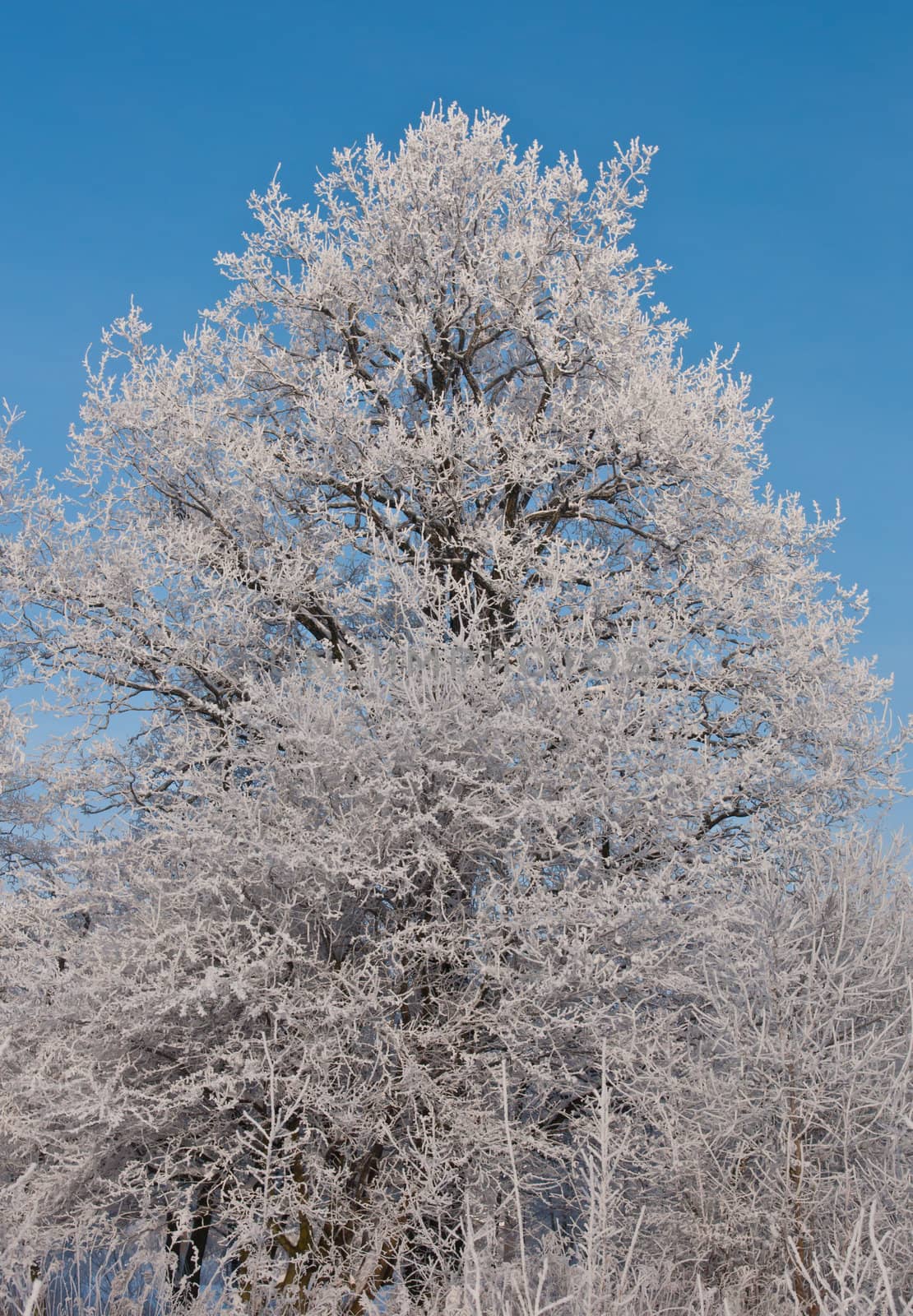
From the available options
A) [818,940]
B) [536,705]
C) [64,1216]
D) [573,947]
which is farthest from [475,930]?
[64,1216]

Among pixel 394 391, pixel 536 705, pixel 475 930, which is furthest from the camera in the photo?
pixel 394 391

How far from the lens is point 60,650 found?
1097cm

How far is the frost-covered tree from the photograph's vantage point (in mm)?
7188

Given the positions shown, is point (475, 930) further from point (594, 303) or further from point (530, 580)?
point (594, 303)

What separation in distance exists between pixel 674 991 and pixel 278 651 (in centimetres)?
525

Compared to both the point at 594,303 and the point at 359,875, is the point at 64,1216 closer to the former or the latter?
the point at 359,875

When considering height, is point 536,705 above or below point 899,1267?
above

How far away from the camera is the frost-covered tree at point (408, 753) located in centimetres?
719

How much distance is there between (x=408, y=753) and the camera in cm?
775

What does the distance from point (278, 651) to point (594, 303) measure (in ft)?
17.1

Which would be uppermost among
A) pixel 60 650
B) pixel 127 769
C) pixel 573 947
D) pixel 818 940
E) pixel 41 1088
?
pixel 60 650

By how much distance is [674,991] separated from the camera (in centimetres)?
826

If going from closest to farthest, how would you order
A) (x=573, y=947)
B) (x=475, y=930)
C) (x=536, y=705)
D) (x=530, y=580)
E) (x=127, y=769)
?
(x=573, y=947), (x=475, y=930), (x=536, y=705), (x=127, y=769), (x=530, y=580)

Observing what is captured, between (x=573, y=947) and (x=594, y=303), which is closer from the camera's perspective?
(x=573, y=947)
